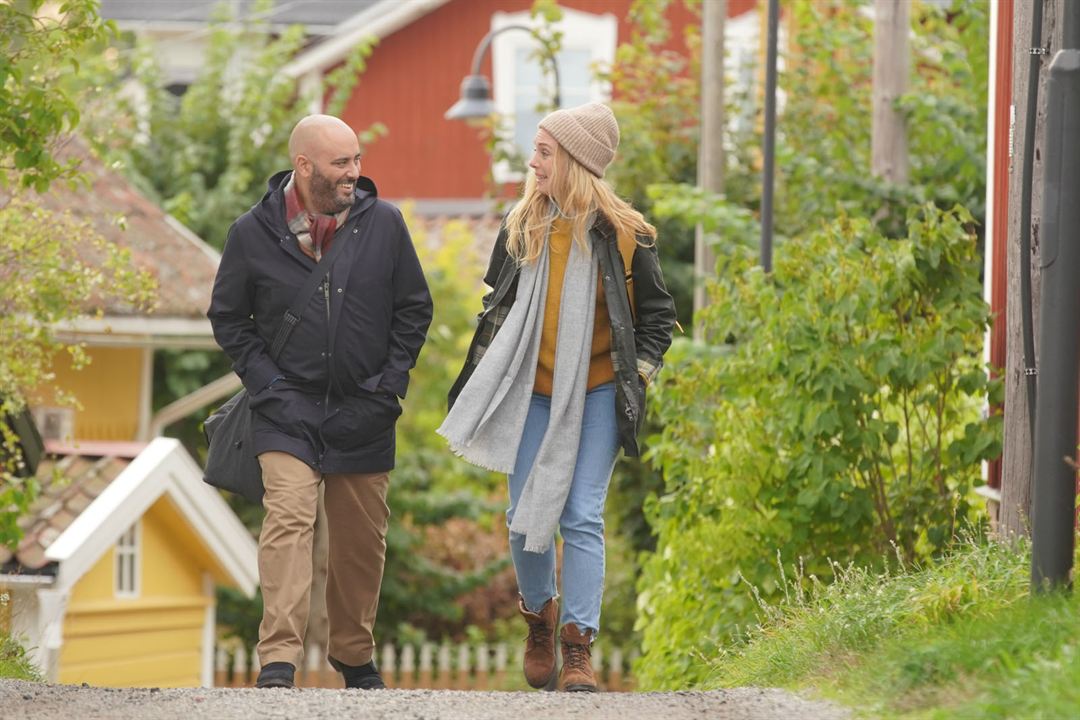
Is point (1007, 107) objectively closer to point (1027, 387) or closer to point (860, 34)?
point (1027, 387)

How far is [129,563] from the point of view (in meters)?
13.8

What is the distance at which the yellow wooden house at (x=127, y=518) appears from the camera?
12695 mm

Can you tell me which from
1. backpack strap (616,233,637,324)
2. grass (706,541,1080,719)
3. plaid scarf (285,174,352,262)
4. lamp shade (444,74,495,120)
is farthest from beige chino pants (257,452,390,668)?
lamp shade (444,74,495,120)

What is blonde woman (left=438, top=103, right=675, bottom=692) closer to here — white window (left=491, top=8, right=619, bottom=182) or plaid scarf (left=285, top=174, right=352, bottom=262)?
plaid scarf (left=285, top=174, right=352, bottom=262)

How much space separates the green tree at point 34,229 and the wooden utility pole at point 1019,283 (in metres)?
3.69

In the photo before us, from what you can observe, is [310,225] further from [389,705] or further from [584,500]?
[389,705]

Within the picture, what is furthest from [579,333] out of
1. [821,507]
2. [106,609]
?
[106,609]

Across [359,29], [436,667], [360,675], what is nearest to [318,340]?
[360,675]

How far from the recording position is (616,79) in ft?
55.5

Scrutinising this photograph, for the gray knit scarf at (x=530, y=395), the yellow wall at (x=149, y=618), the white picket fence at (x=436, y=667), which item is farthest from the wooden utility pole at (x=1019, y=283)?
the white picket fence at (x=436, y=667)

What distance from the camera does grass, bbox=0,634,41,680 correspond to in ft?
23.2

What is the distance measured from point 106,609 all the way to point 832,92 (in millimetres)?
7076

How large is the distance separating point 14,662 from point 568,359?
239 centimetres

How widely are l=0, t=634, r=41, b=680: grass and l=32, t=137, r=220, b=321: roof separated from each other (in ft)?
22.8
